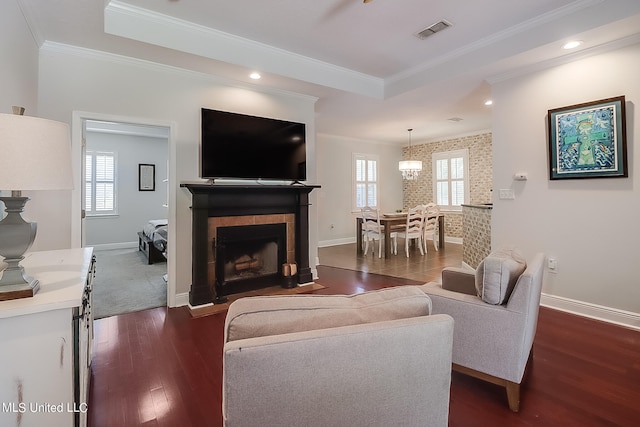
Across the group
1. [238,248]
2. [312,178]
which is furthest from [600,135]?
[238,248]

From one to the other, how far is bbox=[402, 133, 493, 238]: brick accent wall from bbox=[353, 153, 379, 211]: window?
1.18 m

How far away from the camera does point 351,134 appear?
23.4ft

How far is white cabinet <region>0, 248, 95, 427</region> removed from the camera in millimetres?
1047

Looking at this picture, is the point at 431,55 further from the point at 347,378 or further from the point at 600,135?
the point at 347,378

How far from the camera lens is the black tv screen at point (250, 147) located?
3449mm

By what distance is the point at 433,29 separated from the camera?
306 cm

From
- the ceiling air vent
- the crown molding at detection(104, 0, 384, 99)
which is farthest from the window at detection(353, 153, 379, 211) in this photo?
the ceiling air vent

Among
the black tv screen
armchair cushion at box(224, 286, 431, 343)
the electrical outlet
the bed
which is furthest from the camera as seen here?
the bed

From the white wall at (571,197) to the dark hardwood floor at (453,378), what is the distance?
0.43 meters

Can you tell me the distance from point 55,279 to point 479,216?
459cm

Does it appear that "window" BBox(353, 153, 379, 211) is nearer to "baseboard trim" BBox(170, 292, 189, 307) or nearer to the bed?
the bed

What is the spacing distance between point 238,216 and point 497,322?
113 inches

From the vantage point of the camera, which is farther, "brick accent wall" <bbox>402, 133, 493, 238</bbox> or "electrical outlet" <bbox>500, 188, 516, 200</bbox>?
"brick accent wall" <bbox>402, 133, 493, 238</bbox>

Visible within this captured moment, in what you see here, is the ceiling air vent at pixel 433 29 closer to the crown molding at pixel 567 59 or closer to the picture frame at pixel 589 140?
the crown molding at pixel 567 59
